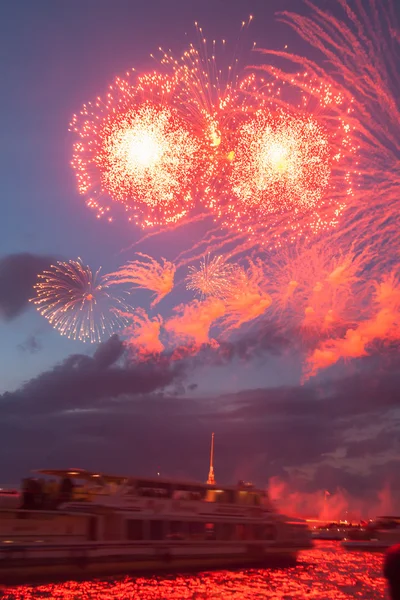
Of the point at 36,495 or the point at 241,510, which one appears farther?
the point at 241,510

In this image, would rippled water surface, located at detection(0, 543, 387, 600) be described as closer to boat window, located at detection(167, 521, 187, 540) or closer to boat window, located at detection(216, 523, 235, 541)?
boat window, located at detection(216, 523, 235, 541)

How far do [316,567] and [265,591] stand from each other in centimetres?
1811

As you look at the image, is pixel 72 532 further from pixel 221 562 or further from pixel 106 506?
pixel 221 562

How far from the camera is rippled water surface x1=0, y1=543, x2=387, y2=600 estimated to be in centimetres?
3002

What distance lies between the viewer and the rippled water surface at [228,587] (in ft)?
98.5

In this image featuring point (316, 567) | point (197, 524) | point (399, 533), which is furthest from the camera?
point (399, 533)

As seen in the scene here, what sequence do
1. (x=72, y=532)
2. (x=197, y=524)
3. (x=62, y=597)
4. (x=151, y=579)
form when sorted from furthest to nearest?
(x=197, y=524), (x=151, y=579), (x=72, y=532), (x=62, y=597)

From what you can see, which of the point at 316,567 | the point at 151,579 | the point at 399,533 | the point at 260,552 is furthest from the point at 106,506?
the point at 399,533

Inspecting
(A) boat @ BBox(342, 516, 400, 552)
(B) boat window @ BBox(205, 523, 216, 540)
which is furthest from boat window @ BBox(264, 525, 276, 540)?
(A) boat @ BBox(342, 516, 400, 552)

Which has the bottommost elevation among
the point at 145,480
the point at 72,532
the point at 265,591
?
the point at 265,591

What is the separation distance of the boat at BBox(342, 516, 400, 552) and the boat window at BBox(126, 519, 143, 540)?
46.6 meters


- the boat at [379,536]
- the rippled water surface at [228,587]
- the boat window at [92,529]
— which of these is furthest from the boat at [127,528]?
the boat at [379,536]

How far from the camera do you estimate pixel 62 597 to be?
93.1 ft

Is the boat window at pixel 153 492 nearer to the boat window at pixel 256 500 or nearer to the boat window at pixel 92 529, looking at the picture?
the boat window at pixel 92 529
